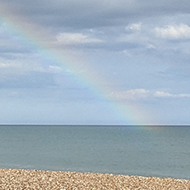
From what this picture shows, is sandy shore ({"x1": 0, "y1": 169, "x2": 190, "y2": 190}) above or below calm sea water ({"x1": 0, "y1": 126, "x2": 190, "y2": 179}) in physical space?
below

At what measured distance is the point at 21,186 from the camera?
53.2ft

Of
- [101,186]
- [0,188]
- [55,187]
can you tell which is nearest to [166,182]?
[101,186]

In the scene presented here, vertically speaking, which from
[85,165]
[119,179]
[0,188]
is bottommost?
[0,188]

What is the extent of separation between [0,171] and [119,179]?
5741 mm

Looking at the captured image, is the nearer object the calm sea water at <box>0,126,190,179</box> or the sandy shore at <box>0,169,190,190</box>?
the sandy shore at <box>0,169,190,190</box>

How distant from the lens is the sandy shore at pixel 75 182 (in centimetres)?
1659

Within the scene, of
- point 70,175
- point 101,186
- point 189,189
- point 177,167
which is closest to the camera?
point 101,186

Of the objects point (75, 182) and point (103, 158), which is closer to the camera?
point (75, 182)

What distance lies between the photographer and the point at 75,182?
695 inches

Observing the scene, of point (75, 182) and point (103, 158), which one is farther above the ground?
point (103, 158)

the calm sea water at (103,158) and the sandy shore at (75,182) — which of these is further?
the calm sea water at (103,158)

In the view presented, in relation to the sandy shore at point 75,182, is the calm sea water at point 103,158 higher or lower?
higher

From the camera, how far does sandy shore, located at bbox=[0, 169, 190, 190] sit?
54.4ft

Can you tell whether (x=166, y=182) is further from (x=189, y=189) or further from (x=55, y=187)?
(x=55, y=187)
